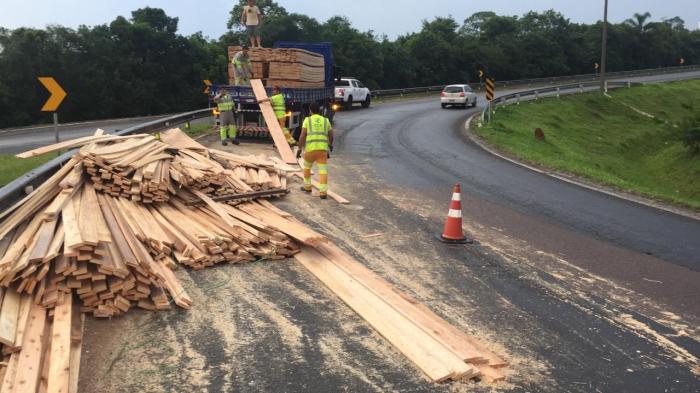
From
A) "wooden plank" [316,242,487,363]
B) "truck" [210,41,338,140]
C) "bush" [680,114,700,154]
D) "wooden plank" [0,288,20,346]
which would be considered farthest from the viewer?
"bush" [680,114,700,154]

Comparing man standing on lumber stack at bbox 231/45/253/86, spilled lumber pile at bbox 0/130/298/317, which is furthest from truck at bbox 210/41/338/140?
spilled lumber pile at bbox 0/130/298/317

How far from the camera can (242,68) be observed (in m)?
17.7

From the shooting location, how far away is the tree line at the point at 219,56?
35750mm

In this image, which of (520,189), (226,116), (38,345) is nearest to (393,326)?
(38,345)

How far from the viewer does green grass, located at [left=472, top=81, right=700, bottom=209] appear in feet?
62.9

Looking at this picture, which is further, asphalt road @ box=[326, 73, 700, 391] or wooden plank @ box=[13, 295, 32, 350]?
asphalt road @ box=[326, 73, 700, 391]

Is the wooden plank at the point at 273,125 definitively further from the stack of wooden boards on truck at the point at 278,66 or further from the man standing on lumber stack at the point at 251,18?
the man standing on lumber stack at the point at 251,18

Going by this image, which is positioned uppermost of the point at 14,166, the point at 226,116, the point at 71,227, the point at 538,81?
the point at 538,81

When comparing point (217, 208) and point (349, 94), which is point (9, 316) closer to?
point (217, 208)

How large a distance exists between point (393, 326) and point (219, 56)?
46.2 metres

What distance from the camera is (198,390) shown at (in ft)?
14.3

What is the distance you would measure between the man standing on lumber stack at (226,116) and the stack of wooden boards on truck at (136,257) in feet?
23.3

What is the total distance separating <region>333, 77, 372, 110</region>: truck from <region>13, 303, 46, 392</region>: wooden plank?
3009 centimetres

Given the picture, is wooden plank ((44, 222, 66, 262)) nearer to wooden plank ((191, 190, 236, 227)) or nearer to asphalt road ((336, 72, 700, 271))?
wooden plank ((191, 190, 236, 227))
